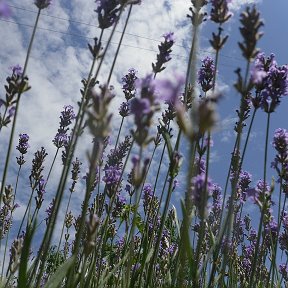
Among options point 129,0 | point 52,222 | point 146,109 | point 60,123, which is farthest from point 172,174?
point 60,123

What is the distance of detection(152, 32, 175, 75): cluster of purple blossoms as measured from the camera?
3156 mm

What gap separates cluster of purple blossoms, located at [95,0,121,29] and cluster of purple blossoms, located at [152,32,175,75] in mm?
764

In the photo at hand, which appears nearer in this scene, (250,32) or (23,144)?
(250,32)

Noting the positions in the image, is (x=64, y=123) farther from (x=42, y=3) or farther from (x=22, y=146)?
(x=42, y=3)

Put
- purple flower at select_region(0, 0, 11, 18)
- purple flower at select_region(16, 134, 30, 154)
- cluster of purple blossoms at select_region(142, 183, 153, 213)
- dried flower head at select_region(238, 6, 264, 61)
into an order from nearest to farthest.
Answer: purple flower at select_region(0, 0, 11, 18), dried flower head at select_region(238, 6, 264, 61), cluster of purple blossoms at select_region(142, 183, 153, 213), purple flower at select_region(16, 134, 30, 154)

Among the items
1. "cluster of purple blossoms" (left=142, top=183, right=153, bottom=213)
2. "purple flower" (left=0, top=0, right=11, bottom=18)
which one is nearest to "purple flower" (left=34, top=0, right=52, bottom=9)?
"purple flower" (left=0, top=0, right=11, bottom=18)

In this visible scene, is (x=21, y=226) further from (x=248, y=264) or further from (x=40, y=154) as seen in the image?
(x=248, y=264)

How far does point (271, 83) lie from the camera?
3.05 meters

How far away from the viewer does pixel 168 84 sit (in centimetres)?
137

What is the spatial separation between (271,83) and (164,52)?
796 millimetres

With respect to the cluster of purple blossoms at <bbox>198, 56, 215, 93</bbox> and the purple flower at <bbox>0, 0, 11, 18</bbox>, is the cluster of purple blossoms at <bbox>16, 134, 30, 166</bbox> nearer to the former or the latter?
the cluster of purple blossoms at <bbox>198, 56, 215, 93</bbox>

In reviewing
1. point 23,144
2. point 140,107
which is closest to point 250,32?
point 140,107

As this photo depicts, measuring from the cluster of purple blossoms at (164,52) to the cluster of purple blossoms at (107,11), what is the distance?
76 centimetres

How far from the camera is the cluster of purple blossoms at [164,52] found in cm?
316
